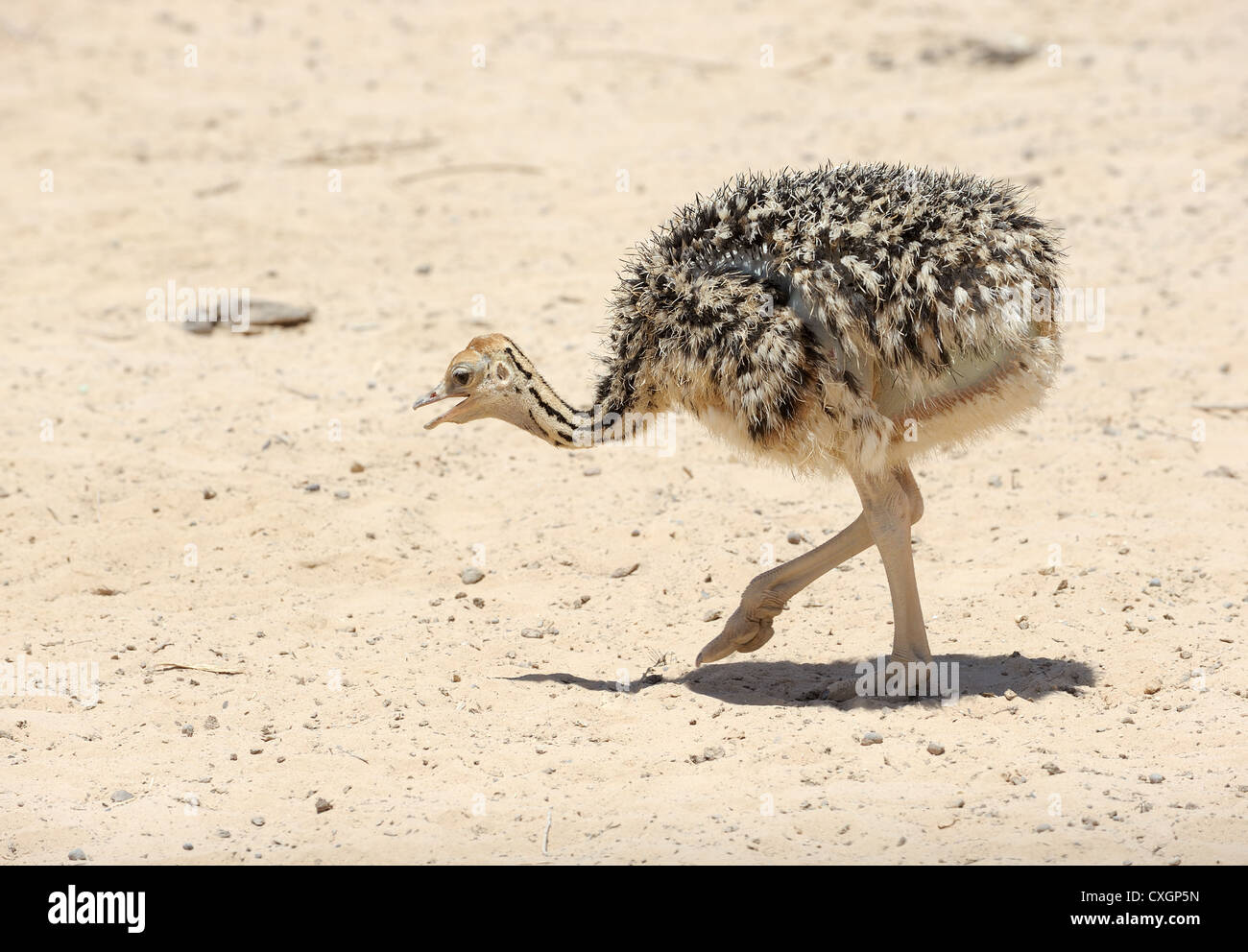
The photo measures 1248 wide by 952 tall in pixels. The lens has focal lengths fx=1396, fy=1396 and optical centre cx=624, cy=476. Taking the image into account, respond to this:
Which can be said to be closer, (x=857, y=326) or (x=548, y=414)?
(x=857, y=326)

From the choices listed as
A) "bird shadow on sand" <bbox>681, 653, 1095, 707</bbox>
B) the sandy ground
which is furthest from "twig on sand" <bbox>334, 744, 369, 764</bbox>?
"bird shadow on sand" <bbox>681, 653, 1095, 707</bbox>

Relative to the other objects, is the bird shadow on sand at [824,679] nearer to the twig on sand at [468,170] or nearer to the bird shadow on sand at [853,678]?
the bird shadow on sand at [853,678]

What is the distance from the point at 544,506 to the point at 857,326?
2976 millimetres

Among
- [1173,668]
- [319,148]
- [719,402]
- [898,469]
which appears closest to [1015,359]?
[898,469]

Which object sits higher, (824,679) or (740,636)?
(740,636)

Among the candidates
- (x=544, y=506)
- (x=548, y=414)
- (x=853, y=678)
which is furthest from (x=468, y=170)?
(x=853, y=678)

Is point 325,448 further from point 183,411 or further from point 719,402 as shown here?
point 719,402

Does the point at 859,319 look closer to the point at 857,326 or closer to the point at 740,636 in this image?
the point at 857,326

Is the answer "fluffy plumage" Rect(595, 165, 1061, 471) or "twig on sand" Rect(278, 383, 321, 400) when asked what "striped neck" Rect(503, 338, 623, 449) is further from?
"twig on sand" Rect(278, 383, 321, 400)

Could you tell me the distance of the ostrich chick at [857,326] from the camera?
5441mm

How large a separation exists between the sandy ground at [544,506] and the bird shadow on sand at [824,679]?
36mm

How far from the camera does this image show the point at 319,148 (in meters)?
13.6

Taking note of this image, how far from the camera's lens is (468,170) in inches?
512

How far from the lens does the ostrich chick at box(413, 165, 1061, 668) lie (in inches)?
214
